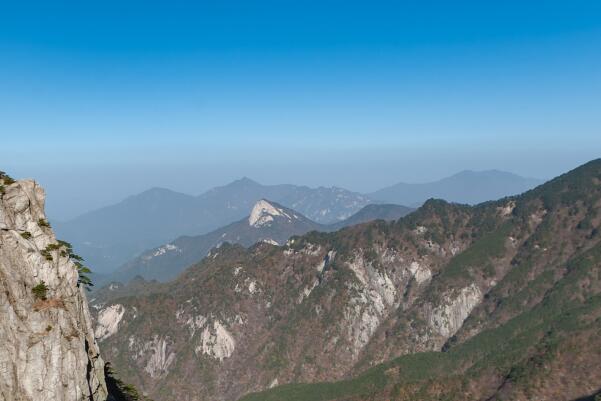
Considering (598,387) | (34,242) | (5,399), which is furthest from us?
(598,387)

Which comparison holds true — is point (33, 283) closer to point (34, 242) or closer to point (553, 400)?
point (34, 242)

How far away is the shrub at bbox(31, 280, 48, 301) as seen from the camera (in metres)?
61.4

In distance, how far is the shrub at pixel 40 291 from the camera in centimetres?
6144

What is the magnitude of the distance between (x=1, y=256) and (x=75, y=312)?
13263 millimetres

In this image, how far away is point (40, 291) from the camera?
2426 inches

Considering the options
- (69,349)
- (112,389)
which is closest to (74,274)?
(69,349)

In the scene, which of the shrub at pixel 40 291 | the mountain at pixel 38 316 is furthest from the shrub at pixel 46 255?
the shrub at pixel 40 291

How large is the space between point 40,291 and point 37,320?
3.77 meters

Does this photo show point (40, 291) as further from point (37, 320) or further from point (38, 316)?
point (37, 320)

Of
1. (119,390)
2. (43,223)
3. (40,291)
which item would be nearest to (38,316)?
(40,291)

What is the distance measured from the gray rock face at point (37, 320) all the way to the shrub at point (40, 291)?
190mm

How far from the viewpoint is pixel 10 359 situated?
5719cm

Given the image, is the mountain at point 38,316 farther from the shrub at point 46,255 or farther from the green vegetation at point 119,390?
the green vegetation at point 119,390

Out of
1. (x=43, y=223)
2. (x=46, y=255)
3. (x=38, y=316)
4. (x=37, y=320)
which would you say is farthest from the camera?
(x=43, y=223)
